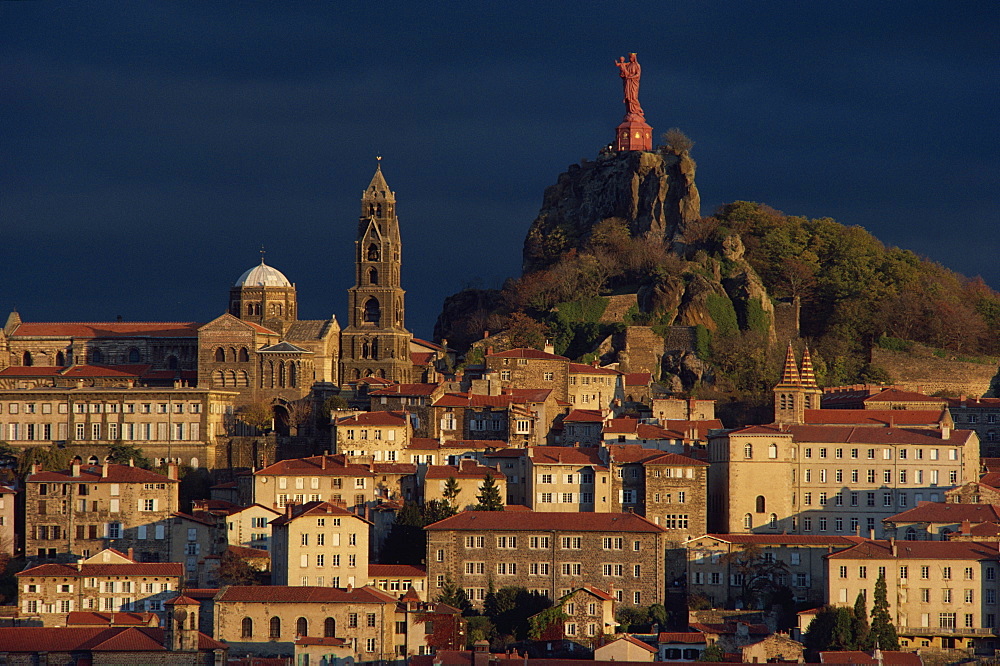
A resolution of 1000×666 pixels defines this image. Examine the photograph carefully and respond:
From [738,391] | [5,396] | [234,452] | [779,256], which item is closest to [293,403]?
[234,452]

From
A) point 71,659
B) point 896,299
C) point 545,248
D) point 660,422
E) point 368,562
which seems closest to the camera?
point 71,659

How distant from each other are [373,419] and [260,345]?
14.2 meters

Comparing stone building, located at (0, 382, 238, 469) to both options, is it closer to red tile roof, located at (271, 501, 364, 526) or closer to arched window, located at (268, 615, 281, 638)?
red tile roof, located at (271, 501, 364, 526)

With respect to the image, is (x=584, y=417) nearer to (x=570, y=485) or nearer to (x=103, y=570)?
(x=570, y=485)

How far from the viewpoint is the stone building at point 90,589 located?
76.8m

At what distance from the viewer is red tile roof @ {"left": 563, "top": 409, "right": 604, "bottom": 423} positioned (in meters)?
93.4

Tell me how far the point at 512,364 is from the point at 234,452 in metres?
14.8

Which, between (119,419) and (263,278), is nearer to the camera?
(119,419)

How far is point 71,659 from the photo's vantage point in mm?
69625

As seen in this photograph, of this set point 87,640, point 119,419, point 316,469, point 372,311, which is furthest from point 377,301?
point 87,640

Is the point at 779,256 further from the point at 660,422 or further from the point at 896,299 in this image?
the point at 660,422

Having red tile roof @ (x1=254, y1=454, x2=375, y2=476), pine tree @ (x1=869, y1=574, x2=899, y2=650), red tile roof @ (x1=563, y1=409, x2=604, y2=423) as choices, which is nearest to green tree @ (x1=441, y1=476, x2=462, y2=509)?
red tile roof @ (x1=254, y1=454, x2=375, y2=476)

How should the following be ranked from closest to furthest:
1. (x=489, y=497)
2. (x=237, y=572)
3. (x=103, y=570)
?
(x=103, y=570) < (x=237, y=572) < (x=489, y=497)

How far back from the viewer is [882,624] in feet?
237
